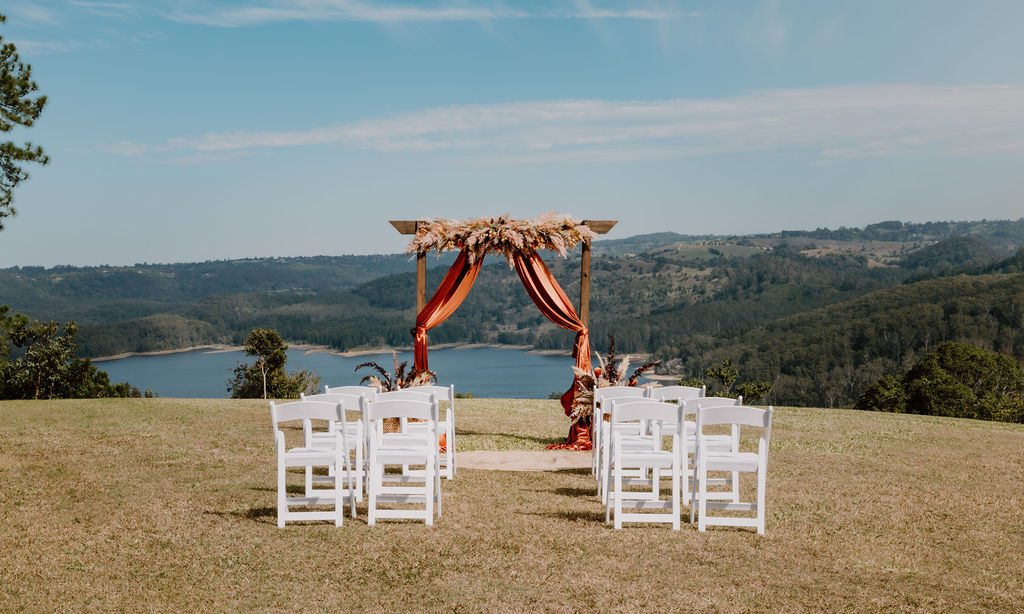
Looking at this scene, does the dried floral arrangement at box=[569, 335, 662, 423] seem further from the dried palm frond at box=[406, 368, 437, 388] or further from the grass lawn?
the dried palm frond at box=[406, 368, 437, 388]

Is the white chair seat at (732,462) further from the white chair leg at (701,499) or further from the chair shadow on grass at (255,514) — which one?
the chair shadow on grass at (255,514)

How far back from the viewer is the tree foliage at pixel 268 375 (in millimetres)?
33000

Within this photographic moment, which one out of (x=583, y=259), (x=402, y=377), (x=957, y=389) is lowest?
(x=957, y=389)

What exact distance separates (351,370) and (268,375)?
107035mm

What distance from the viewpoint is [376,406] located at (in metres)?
7.72

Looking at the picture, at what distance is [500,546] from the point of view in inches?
273

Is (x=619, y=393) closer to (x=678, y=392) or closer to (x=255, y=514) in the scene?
(x=678, y=392)

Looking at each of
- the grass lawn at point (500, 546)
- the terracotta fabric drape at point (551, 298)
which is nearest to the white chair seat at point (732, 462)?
the grass lawn at point (500, 546)

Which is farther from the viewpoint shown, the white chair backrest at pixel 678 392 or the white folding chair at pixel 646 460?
the white chair backrest at pixel 678 392

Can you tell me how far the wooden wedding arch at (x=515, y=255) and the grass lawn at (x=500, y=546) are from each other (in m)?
3.12

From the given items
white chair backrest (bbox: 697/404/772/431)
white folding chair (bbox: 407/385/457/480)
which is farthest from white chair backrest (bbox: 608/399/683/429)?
white folding chair (bbox: 407/385/457/480)

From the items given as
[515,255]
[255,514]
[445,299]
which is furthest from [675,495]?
[445,299]

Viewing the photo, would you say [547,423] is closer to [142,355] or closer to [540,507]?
[540,507]

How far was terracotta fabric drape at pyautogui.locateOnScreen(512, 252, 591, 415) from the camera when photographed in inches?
544
